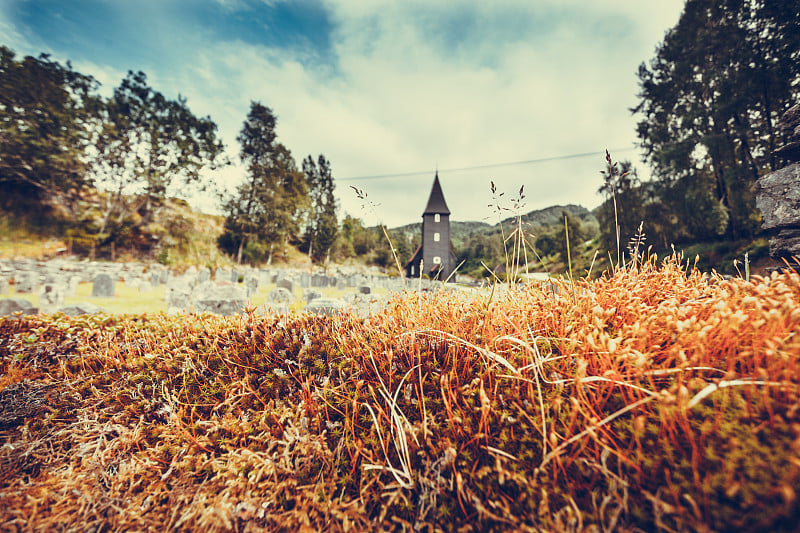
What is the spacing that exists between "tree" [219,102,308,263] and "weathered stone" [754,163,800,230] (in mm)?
34308

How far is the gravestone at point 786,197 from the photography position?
9.63 ft

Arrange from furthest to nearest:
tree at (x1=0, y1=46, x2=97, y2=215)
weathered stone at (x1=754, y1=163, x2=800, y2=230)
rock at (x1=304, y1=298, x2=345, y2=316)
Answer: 1. tree at (x1=0, y1=46, x2=97, y2=215)
2. rock at (x1=304, y1=298, x2=345, y2=316)
3. weathered stone at (x1=754, y1=163, x2=800, y2=230)

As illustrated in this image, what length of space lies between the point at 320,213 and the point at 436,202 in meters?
20.1

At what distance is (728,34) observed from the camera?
15555mm

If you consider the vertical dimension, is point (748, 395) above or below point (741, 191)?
below

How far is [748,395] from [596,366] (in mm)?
528

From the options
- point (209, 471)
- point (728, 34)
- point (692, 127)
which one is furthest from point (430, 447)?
point (728, 34)

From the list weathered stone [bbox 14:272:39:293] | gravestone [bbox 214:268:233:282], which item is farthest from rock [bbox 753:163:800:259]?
weathered stone [bbox 14:272:39:293]

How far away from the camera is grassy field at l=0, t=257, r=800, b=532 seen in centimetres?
95

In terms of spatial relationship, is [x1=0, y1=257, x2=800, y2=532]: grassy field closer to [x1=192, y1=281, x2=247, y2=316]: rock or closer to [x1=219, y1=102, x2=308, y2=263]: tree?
[x1=192, y1=281, x2=247, y2=316]: rock

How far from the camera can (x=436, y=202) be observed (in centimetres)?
3088

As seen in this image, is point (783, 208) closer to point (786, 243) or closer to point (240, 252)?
point (786, 243)

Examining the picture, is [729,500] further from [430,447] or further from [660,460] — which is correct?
[430,447]

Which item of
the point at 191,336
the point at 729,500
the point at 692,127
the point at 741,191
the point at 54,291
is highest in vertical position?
the point at 692,127
